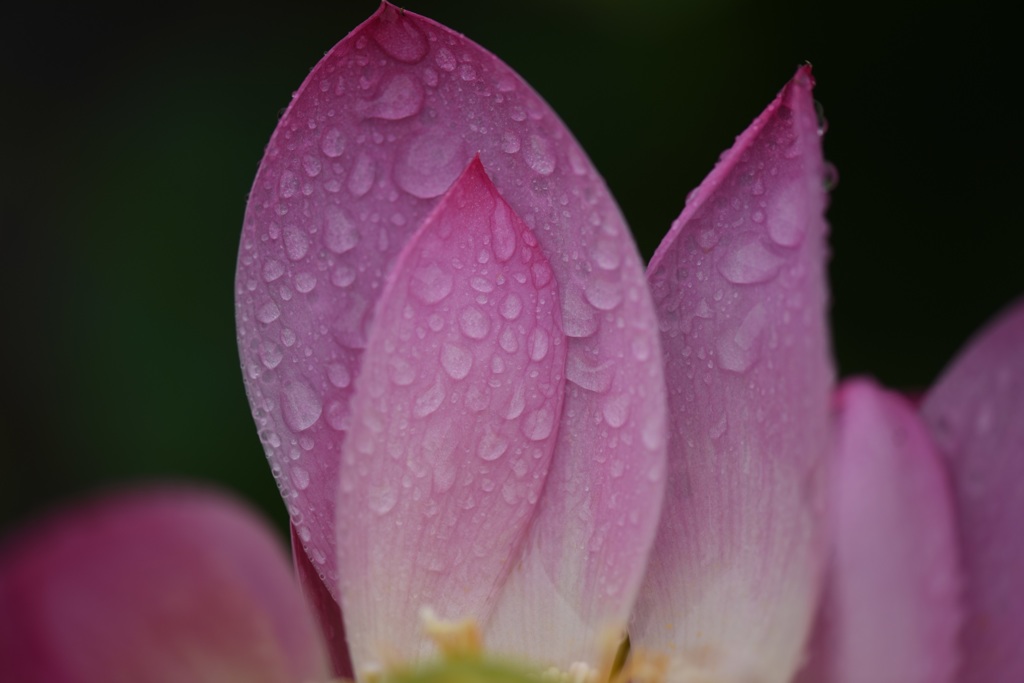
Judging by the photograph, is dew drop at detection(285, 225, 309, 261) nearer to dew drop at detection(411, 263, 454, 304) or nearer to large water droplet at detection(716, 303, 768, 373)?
dew drop at detection(411, 263, 454, 304)

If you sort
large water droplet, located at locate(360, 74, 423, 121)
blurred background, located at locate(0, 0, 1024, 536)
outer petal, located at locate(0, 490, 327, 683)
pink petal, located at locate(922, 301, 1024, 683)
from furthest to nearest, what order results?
blurred background, located at locate(0, 0, 1024, 536)
large water droplet, located at locate(360, 74, 423, 121)
pink petal, located at locate(922, 301, 1024, 683)
outer petal, located at locate(0, 490, 327, 683)

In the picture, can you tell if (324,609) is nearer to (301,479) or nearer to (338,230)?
(301,479)

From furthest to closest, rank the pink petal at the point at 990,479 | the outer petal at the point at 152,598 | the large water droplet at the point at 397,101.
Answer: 1. the large water droplet at the point at 397,101
2. the pink petal at the point at 990,479
3. the outer petal at the point at 152,598

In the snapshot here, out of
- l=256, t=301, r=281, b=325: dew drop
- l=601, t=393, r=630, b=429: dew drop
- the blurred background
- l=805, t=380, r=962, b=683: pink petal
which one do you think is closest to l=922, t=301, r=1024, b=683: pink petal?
l=805, t=380, r=962, b=683: pink petal

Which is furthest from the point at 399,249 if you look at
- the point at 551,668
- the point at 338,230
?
the point at 551,668

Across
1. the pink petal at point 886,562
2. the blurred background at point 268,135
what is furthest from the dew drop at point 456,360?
the blurred background at point 268,135

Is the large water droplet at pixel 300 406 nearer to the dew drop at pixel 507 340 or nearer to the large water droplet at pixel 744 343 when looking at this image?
the dew drop at pixel 507 340
